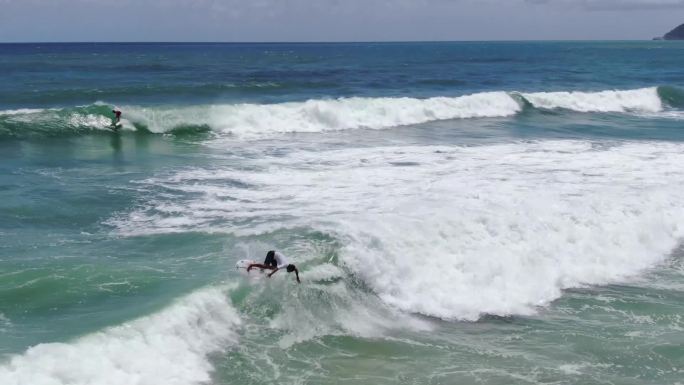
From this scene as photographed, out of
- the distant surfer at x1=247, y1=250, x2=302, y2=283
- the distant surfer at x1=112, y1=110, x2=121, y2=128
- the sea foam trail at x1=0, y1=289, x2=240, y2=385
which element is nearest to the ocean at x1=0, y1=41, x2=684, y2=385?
the sea foam trail at x1=0, y1=289, x2=240, y2=385

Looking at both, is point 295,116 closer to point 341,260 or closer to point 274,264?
point 341,260

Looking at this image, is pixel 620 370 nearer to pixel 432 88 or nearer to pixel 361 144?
pixel 361 144

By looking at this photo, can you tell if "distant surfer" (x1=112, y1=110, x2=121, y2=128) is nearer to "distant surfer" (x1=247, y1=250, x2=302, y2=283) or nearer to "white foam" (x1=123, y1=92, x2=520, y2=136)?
"white foam" (x1=123, y1=92, x2=520, y2=136)

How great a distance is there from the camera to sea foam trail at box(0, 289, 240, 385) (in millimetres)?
8078

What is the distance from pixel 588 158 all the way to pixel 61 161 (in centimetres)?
1536

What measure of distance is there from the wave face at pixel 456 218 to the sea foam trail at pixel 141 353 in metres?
3.03

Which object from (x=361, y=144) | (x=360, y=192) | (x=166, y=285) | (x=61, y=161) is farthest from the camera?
(x=361, y=144)

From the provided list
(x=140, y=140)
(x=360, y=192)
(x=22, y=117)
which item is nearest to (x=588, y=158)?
(x=360, y=192)

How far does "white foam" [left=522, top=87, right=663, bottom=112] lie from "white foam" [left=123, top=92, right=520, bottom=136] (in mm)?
7321

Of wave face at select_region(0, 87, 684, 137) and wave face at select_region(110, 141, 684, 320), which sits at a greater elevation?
wave face at select_region(0, 87, 684, 137)

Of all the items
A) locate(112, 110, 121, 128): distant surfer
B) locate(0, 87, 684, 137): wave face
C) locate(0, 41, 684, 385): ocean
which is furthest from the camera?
locate(112, 110, 121, 128): distant surfer

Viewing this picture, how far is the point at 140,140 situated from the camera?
85.6ft

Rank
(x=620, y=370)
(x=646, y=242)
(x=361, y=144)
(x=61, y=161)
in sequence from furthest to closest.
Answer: (x=361, y=144) < (x=61, y=161) < (x=646, y=242) < (x=620, y=370)

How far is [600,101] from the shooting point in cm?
4044
